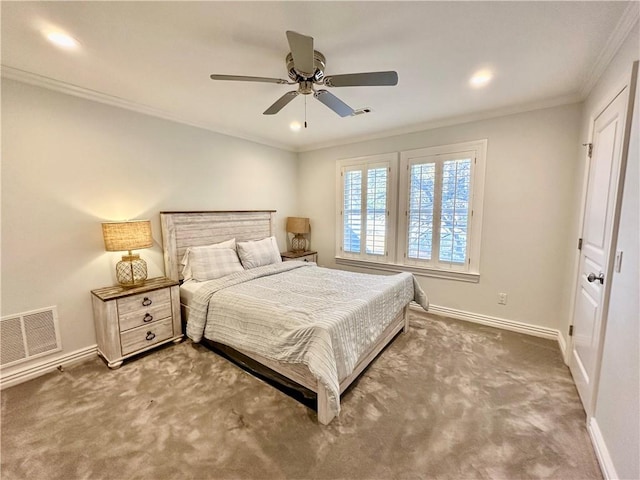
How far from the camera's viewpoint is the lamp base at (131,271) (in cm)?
260

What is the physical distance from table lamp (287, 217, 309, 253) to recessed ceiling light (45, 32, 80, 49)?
3171 millimetres

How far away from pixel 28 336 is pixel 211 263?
156 cm

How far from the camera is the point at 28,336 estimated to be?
7.26 ft

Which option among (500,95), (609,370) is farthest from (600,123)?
(609,370)

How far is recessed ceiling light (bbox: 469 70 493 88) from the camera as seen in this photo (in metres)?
2.18

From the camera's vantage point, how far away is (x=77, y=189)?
7.96ft

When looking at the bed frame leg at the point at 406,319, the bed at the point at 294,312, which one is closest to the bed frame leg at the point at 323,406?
the bed at the point at 294,312

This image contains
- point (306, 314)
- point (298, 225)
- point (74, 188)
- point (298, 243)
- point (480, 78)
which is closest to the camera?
point (306, 314)

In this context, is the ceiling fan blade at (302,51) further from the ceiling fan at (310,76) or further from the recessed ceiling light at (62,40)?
the recessed ceiling light at (62,40)

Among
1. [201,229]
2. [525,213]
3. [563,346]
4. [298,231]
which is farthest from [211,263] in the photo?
[563,346]

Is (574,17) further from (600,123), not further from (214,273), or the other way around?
(214,273)

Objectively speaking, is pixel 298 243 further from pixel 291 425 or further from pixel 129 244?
pixel 291 425

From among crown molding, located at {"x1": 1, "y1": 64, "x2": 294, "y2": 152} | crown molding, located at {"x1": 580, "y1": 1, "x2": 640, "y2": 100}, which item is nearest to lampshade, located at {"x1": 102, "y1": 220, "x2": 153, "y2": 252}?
crown molding, located at {"x1": 1, "y1": 64, "x2": 294, "y2": 152}

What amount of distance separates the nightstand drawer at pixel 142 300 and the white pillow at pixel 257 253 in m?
0.96
